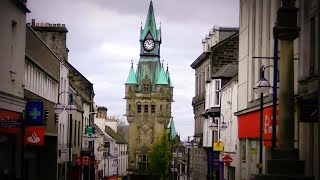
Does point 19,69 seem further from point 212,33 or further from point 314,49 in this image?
point 212,33

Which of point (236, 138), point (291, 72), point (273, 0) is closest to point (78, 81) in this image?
point (236, 138)

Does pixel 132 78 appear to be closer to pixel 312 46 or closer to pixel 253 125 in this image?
pixel 253 125

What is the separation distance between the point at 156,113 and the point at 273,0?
147m

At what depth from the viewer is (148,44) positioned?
7510 inches

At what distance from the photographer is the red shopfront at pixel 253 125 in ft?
117

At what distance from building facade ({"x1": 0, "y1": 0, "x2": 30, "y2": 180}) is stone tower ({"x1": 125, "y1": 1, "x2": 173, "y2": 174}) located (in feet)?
464

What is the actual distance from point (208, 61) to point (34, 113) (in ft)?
162

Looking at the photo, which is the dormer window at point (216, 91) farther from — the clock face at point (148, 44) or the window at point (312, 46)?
the clock face at point (148, 44)

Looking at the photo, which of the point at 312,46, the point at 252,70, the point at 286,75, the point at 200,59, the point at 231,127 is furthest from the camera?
the point at 200,59

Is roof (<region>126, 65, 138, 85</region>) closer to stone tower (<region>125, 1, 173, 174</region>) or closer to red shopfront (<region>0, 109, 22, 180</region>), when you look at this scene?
stone tower (<region>125, 1, 173, 174</region>)

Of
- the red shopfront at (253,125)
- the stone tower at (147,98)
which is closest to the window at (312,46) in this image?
the red shopfront at (253,125)

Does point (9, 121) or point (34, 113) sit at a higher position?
point (34, 113)

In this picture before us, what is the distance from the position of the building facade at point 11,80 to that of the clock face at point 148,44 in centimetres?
15650

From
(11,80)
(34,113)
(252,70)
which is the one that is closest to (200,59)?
(252,70)
